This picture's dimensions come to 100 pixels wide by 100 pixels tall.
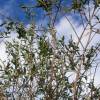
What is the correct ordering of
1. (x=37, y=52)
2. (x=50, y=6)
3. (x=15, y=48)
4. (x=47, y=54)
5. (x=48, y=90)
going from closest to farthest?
(x=48, y=90) < (x=50, y=6) < (x=47, y=54) < (x=37, y=52) < (x=15, y=48)

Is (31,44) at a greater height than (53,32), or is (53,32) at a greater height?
(31,44)

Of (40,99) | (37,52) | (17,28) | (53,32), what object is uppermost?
(17,28)

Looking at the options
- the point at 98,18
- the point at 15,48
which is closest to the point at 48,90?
the point at 98,18

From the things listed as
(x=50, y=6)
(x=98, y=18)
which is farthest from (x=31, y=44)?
(x=98, y=18)

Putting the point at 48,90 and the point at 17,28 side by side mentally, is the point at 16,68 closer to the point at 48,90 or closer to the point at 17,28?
the point at 17,28

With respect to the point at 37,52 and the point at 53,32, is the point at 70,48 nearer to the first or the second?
the point at 37,52

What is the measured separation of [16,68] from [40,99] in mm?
1278

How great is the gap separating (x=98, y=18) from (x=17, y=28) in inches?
96.7

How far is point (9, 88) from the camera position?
8828 millimetres

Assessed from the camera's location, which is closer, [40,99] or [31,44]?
[40,99]

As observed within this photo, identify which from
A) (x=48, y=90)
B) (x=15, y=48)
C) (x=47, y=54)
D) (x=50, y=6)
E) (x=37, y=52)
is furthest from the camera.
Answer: (x=15, y=48)

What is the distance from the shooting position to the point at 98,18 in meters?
7.16

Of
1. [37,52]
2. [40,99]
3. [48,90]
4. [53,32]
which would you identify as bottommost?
[48,90]

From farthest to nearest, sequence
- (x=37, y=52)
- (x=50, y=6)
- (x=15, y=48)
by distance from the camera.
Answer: (x=15, y=48) < (x=37, y=52) < (x=50, y=6)
